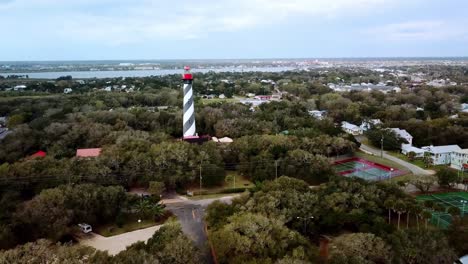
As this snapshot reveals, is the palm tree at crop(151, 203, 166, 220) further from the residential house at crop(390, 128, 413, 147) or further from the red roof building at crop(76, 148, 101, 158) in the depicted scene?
the residential house at crop(390, 128, 413, 147)

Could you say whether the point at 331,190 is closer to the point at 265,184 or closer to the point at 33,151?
the point at 265,184

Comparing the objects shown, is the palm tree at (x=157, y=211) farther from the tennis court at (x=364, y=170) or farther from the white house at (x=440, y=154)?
the white house at (x=440, y=154)

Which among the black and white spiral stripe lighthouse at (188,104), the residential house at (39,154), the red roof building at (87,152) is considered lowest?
the residential house at (39,154)

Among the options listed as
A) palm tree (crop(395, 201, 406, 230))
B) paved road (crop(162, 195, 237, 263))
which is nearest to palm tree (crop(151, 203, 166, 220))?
paved road (crop(162, 195, 237, 263))

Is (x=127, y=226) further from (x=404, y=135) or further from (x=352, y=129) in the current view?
(x=352, y=129)

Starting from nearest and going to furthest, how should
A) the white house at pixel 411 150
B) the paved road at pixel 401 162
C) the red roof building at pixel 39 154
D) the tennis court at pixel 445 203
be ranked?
the tennis court at pixel 445 203
the red roof building at pixel 39 154
the paved road at pixel 401 162
the white house at pixel 411 150

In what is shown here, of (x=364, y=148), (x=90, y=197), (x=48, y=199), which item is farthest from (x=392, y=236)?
(x=364, y=148)

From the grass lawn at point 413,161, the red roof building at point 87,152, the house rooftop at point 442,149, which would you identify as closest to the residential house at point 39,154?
the red roof building at point 87,152
